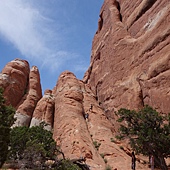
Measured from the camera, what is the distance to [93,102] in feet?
129

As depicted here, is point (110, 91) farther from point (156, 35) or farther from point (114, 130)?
point (156, 35)

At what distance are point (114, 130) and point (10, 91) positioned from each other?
19723 millimetres

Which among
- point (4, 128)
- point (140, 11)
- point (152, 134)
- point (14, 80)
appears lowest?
point (4, 128)

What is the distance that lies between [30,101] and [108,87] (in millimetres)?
14263

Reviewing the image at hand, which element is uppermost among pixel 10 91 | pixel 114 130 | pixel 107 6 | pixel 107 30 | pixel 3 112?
pixel 107 6

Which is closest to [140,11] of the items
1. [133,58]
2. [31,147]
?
[133,58]

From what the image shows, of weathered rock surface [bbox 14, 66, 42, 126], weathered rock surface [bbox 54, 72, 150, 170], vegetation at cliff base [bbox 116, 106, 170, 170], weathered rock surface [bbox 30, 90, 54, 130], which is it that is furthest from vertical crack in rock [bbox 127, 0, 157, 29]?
weathered rock surface [bbox 14, 66, 42, 126]

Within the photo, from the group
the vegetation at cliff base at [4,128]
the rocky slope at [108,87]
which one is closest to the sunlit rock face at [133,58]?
the rocky slope at [108,87]

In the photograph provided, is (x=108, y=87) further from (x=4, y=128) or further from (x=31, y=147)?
(x=4, y=128)

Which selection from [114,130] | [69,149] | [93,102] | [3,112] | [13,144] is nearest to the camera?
[3,112]

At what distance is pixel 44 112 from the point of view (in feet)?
129

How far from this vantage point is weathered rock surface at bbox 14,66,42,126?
38534 mm

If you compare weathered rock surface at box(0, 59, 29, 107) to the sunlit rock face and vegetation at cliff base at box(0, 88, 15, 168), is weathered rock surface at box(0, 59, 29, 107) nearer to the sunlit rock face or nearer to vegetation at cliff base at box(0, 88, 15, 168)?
the sunlit rock face

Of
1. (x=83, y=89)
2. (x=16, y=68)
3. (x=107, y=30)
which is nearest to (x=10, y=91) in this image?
(x=16, y=68)
